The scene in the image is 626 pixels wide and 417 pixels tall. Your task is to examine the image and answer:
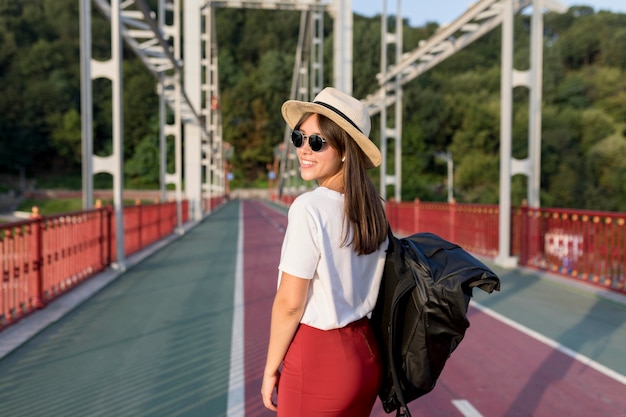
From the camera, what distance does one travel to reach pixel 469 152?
65938mm

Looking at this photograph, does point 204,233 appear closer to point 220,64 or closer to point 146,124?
point 146,124

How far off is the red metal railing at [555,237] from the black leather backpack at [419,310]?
681 centimetres

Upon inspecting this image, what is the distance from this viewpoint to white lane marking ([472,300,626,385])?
4672mm

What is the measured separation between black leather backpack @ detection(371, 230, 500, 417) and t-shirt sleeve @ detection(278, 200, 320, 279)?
0.33 meters

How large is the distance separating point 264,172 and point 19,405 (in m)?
104

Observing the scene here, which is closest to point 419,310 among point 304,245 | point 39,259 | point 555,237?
point 304,245

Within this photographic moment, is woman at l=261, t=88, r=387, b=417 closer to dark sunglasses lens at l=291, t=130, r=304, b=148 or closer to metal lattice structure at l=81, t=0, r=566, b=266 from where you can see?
dark sunglasses lens at l=291, t=130, r=304, b=148

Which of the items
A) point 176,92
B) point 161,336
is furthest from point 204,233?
point 161,336

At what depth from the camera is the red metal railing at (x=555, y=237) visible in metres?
8.12

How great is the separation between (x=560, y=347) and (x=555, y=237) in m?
4.66

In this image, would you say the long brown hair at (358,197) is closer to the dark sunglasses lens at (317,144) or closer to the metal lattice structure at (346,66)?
the dark sunglasses lens at (317,144)

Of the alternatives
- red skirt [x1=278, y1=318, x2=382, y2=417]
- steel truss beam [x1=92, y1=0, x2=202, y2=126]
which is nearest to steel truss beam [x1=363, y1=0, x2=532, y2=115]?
steel truss beam [x1=92, y1=0, x2=202, y2=126]

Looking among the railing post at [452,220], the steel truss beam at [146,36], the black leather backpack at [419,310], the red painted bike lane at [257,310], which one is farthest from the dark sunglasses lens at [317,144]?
the railing post at [452,220]

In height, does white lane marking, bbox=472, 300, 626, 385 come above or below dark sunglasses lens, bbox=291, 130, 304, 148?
below
